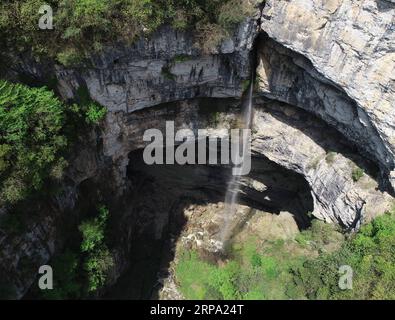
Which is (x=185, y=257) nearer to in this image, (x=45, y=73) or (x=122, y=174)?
(x=122, y=174)

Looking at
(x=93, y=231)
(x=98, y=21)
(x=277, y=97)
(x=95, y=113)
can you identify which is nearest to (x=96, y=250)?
(x=93, y=231)

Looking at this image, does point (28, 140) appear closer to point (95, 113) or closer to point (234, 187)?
point (95, 113)

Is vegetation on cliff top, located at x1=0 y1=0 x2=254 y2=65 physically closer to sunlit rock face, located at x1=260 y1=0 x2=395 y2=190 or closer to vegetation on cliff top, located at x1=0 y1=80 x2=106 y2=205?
vegetation on cliff top, located at x1=0 y1=80 x2=106 y2=205

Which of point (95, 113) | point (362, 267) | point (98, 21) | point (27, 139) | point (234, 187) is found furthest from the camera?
point (234, 187)

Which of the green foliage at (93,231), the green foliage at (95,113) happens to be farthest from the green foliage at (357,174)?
the green foliage at (93,231)

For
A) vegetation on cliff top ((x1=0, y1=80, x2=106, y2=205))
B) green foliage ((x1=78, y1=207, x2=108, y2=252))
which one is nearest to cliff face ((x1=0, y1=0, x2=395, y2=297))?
green foliage ((x1=78, y1=207, x2=108, y2=252))

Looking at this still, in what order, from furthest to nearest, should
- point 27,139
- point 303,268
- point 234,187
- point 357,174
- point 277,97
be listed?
point 234,187
point 277,97
point 357,174
point 303,268
point 27,139
